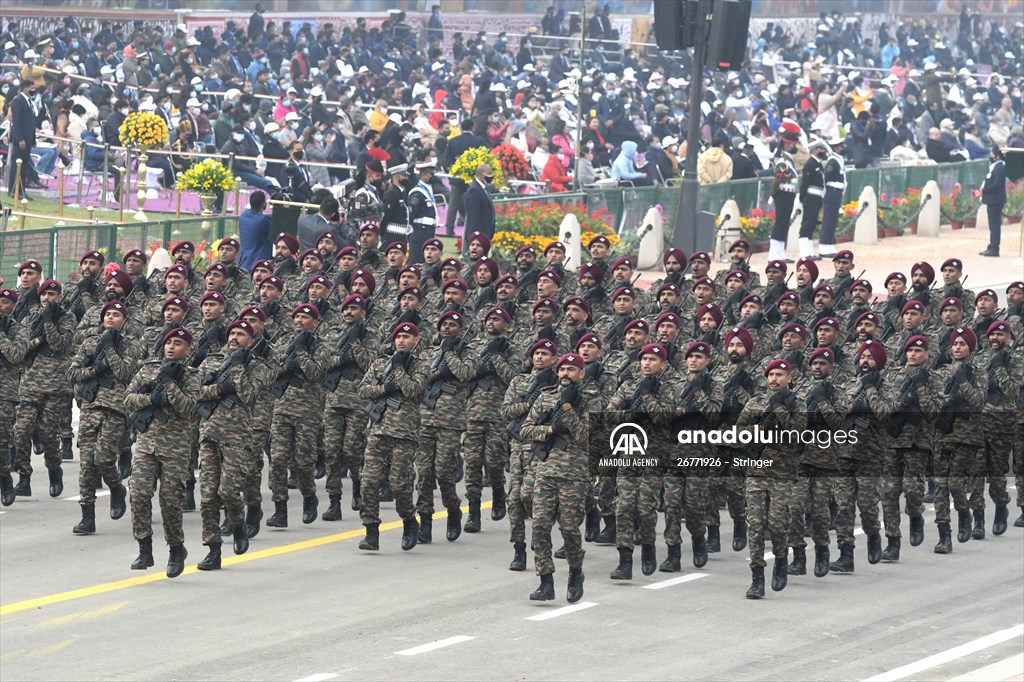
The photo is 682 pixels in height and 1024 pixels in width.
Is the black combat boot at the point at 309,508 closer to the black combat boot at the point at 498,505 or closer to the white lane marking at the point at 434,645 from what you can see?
the black combat boot at the point at 498,505

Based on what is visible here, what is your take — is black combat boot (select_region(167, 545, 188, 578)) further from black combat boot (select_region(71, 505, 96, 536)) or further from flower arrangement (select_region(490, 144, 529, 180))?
flower arrangement (select_region(490, 144, 529, 180))

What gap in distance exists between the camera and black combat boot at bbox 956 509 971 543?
1722 cm

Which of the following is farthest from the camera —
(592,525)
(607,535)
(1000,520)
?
(1000,520)

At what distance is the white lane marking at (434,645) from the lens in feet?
44.8

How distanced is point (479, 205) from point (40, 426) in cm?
872

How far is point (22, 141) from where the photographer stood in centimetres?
2889

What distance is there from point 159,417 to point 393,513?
2.94 m

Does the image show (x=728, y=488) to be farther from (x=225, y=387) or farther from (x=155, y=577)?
(x=155, y=577)

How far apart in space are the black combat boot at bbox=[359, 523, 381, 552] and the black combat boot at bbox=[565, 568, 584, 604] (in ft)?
6.44

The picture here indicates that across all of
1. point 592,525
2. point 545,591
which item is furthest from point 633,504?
point 592,525

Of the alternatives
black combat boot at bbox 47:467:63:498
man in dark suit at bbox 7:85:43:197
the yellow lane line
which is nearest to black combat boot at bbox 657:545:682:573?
the yellow lane line

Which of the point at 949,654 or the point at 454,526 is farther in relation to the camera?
the point at 454,526

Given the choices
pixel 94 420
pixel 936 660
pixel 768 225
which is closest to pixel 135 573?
pixel 94 420

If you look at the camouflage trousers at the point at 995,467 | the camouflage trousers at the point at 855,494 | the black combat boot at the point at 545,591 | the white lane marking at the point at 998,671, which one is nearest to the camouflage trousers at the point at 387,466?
the black combat boot at the point at 545,591
